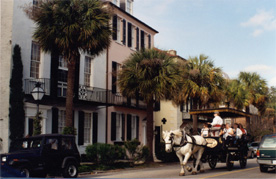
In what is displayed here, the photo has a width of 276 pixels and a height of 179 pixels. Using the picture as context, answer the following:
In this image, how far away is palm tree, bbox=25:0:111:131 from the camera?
57.9ft

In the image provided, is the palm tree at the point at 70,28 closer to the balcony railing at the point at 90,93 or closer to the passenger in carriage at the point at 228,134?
the balcony railing at the point at 90,93

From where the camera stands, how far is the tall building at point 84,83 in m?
20.0

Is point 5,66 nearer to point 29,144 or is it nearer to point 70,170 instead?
point 29,144

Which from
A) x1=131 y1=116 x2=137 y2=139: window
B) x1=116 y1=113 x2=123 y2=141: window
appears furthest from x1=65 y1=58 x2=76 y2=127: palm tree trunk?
x1=131 y1=116 x2=137 y2=139: window

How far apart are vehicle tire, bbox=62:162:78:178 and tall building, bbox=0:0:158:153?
251 inches

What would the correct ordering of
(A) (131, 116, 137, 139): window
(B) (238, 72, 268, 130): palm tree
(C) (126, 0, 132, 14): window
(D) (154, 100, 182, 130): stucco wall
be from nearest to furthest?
(A) (131, 116, 137, 139): window → (C) (126, 0, 132, 14): window → (D) (154, 100, 182, 130): stucco wall → (B) (238, 72, 268, 130): palm tree

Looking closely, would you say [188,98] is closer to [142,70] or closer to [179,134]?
[142,70]

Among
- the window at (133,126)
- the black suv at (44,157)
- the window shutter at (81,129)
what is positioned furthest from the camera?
the window at (133,126)

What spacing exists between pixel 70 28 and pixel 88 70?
8426mm

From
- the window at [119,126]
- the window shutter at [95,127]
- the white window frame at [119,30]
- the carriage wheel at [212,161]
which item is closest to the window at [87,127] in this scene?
the window shutter at [95,127]

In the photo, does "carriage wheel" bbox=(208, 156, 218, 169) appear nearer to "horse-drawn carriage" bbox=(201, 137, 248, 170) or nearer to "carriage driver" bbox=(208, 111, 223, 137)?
"horse-drawn carriage" bbox=(201, 137, 248, 170)

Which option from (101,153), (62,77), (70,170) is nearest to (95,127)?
(62,77)

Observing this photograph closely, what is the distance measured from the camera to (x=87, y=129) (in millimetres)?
25016

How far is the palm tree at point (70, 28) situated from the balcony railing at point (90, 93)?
10.8 feet
